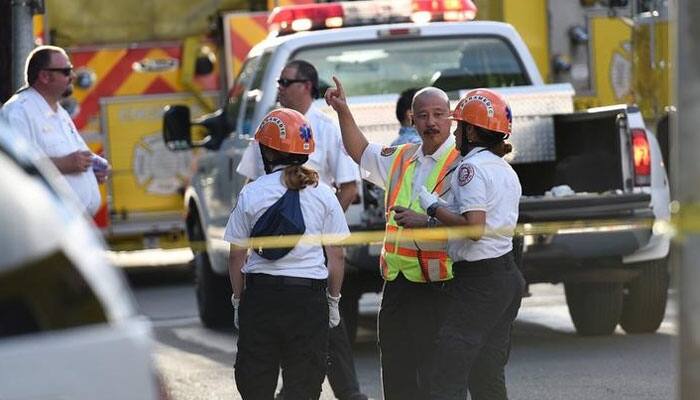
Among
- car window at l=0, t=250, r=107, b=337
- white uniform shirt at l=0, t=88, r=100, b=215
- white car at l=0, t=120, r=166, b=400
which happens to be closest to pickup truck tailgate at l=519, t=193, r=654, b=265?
white uniform shirt at l=0, t=88, r=100, b=215

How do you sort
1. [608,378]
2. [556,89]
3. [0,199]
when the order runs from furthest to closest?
[556,89] → [608,378] → [0,199]

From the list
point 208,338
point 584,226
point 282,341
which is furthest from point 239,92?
point 282,341

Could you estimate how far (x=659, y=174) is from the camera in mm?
10508

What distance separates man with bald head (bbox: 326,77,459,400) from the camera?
728cm

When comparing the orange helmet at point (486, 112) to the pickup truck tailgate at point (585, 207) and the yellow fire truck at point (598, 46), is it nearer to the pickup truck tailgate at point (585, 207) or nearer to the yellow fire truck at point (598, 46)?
the pickup truck tailgate at point (585, 207)

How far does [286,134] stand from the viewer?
7047 mm

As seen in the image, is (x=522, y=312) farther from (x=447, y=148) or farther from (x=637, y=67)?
(x=447, y=148)

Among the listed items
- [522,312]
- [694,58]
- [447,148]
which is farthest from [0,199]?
[522,312]

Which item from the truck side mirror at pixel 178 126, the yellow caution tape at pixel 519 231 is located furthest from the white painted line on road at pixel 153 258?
the truck side mirror at pixel 178 126

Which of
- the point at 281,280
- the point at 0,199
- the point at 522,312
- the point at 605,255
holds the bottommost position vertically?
the point at 522,312

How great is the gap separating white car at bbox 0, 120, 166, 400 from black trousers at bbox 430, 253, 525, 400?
11.3ft

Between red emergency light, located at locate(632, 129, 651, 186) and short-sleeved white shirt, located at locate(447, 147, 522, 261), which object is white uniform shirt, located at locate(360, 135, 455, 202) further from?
red emergency light, located at locate(632, 129, 651, 186)

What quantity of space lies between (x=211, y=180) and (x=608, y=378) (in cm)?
368

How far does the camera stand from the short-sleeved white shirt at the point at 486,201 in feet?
22.6
